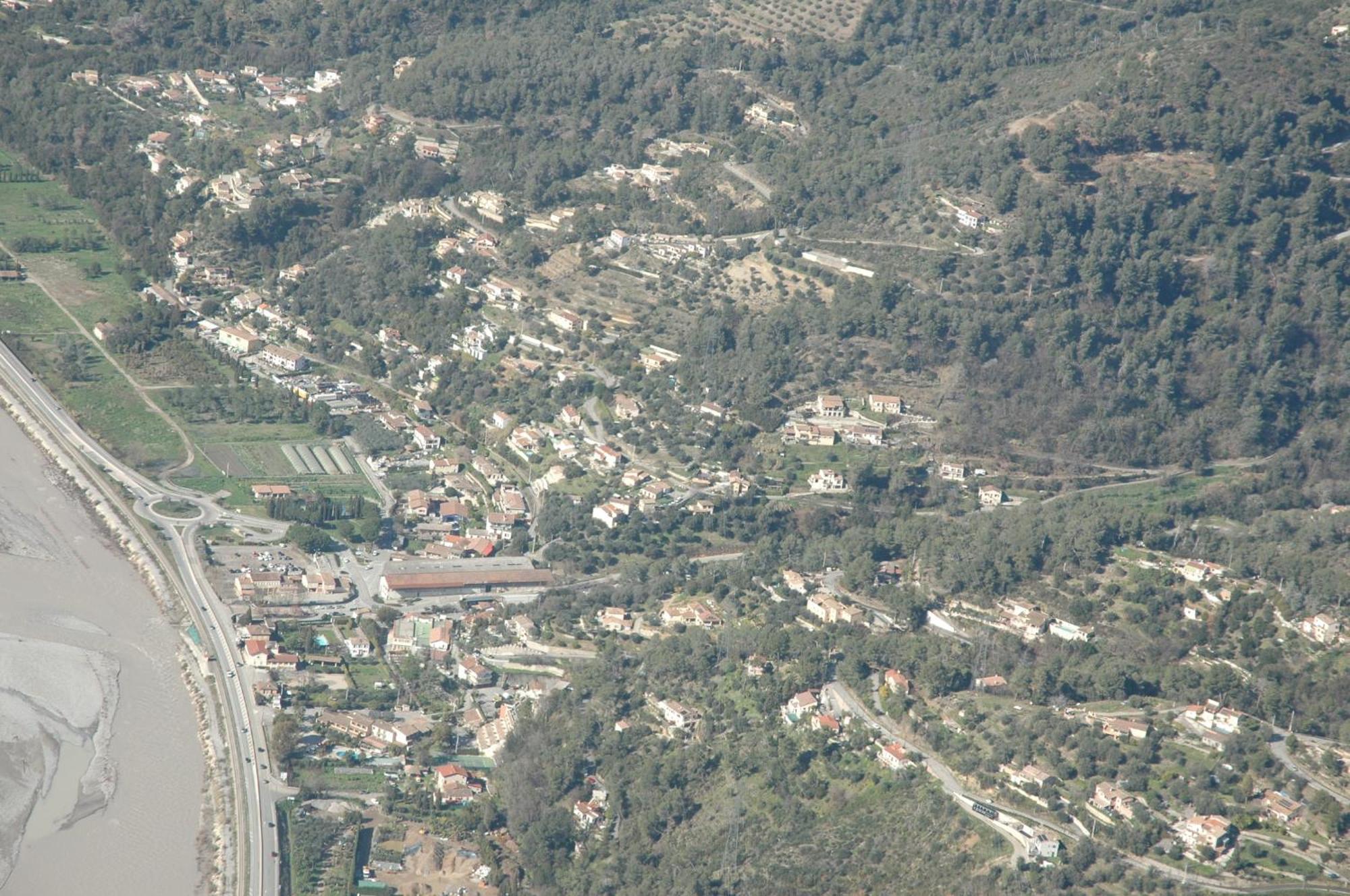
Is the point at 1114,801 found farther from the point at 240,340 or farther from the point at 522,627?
the point at 240,340

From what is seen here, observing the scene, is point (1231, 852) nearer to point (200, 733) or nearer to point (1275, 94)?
point (200, 733)

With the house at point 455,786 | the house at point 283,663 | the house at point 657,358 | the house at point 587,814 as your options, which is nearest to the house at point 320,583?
the house at point 283,663

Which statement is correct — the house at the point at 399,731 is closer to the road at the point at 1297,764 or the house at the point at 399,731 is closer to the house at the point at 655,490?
the house at the point at 655,490

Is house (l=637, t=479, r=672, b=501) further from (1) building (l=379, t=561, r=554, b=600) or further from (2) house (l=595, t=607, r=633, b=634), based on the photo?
(2) house (l=595, t=607, r=633, b=634)

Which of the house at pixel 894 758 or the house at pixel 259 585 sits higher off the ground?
the house at pixel 894 758

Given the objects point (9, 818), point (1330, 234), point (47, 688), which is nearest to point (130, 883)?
point (9, 818)
